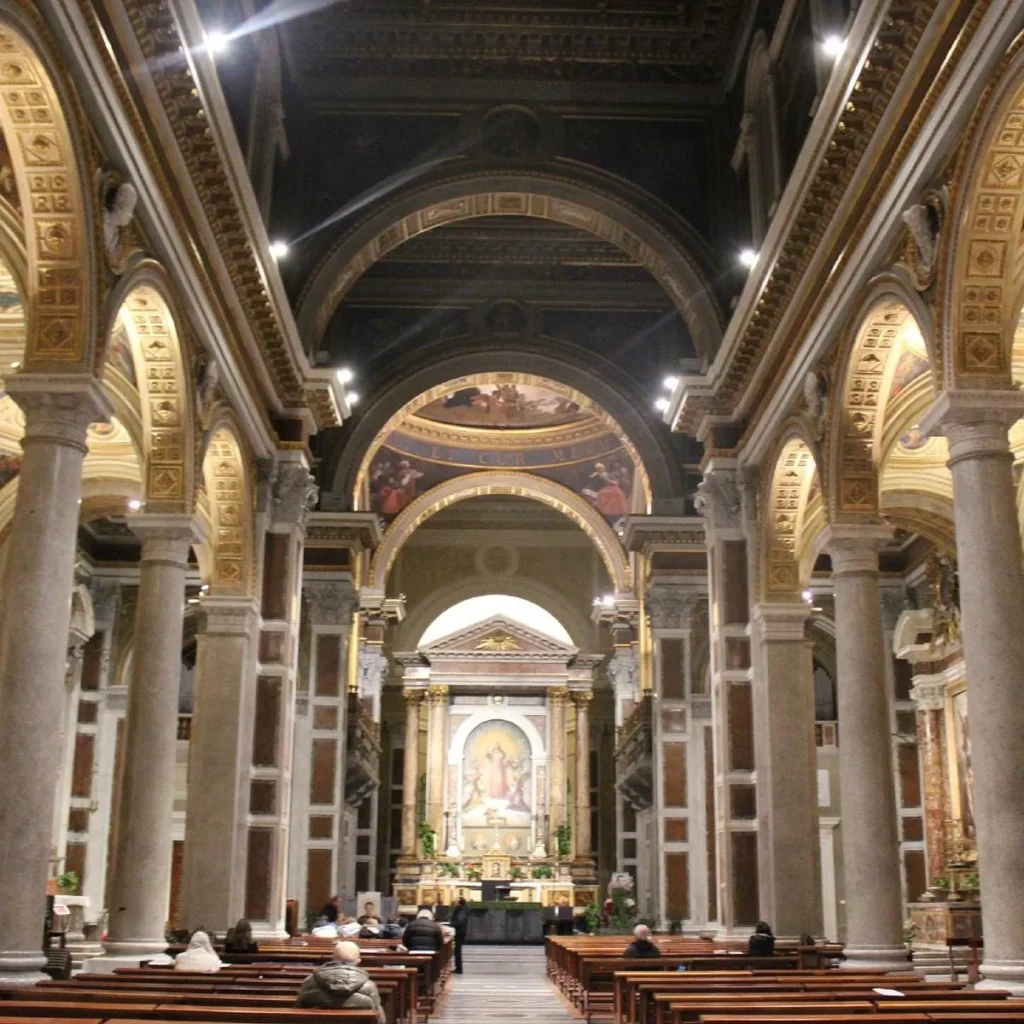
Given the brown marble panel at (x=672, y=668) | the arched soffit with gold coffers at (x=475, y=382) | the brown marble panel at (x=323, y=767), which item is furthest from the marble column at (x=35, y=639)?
the brown marble panel at (x=672, y=668)

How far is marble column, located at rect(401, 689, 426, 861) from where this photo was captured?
36469 millimetres

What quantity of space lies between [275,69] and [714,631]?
9545mm

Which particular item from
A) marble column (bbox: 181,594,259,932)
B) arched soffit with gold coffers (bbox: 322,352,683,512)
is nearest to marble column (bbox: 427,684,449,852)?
arched soffit with gold coffers (bbox: 322,352,683,512)

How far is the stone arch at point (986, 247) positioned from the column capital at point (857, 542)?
152 inches

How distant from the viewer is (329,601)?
24.0 meters

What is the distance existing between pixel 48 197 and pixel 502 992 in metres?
12.6

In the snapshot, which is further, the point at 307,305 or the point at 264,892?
the point at 307,305

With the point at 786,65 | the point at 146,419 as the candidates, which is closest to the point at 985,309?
the point at 786,65

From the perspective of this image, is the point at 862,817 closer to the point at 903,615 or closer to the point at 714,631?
the point at 714,631

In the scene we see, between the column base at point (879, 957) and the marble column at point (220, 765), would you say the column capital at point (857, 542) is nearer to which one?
the column base at point (879, 957)

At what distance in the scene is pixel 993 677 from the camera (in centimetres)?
998

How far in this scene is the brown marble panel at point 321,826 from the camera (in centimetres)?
2314

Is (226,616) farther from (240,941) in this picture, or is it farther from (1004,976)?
(1004,976)

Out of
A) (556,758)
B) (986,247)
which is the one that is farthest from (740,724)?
(556,758)
